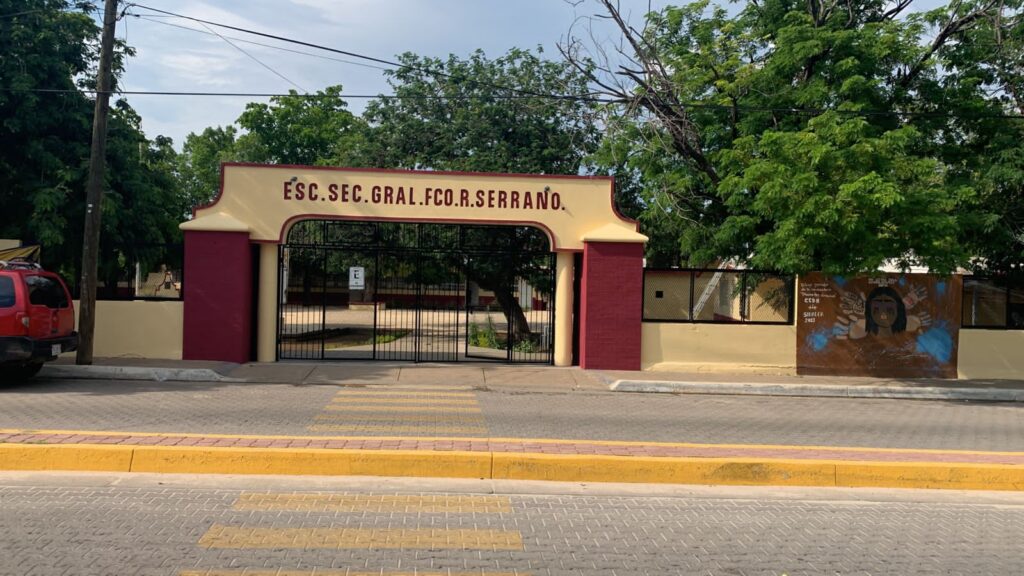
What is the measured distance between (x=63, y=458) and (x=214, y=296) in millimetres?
9158

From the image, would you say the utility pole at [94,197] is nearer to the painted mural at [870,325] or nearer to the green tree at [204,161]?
the painted mural at [870,325]

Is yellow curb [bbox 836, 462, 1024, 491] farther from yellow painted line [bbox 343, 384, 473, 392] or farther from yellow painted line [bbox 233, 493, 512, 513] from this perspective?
yellow painted line [bbox 343, 384, 473, 392]

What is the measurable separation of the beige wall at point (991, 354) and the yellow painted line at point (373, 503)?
48.0ft

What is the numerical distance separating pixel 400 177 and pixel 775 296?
8651 millimetres

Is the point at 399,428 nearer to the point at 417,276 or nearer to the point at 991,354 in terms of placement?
the point at 417,276

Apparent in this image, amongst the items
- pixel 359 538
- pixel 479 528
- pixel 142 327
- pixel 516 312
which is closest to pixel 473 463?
pixel 479 528

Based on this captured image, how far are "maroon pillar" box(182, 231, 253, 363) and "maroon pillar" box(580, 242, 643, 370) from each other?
287 inches

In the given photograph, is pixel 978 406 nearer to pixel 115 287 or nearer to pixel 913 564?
pixel 913 564

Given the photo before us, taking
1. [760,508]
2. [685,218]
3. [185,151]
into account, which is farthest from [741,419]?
[185,151]

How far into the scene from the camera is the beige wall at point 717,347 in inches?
658

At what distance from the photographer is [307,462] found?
7434 millimetres

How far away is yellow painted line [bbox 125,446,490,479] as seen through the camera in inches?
290

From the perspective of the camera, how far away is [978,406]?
1432 centimetres

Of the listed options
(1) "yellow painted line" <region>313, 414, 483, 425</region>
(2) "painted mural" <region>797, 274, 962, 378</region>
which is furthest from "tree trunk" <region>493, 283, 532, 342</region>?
(1) "yellow painted line" <region>313, 414, 483, 425</region>
